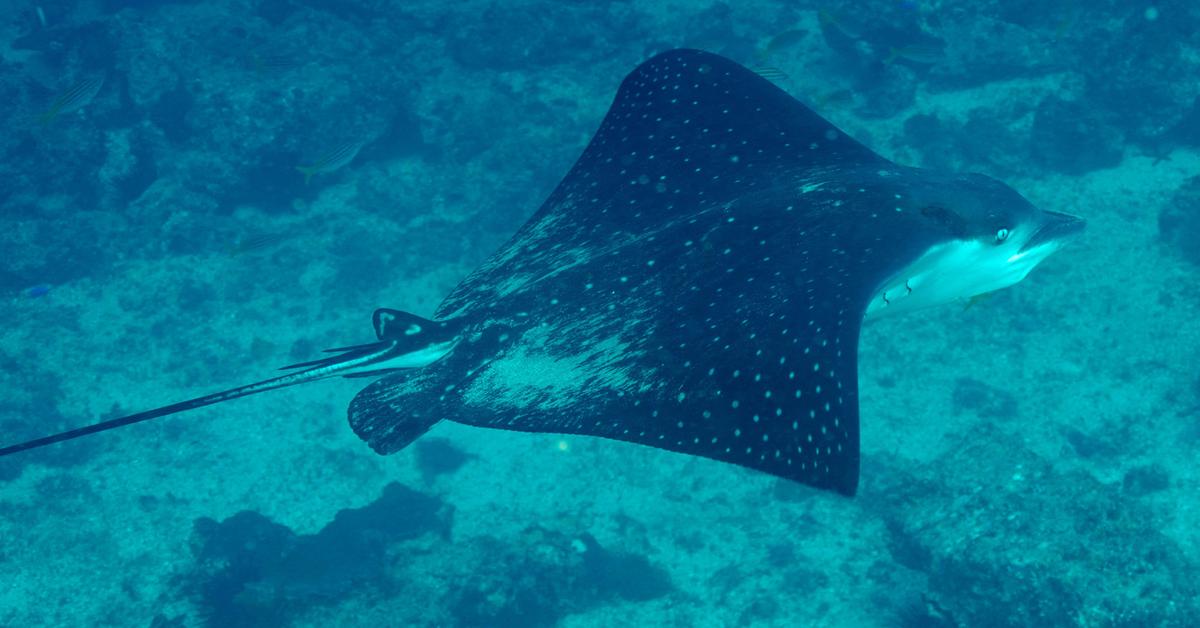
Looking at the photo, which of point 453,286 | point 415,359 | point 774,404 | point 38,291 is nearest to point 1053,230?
point 774,404

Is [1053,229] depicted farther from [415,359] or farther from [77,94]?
[77,94]

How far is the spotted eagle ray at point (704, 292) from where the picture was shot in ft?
10.5

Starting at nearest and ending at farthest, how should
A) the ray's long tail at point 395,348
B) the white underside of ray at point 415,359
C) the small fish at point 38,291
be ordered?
the ray's long tail at point 395,348 < the white underside of ray at point 415,359 < the small fish at point 38,291

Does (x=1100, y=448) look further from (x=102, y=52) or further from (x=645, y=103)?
(x=102, y=52)

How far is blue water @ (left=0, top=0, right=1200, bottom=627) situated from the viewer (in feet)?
27.1

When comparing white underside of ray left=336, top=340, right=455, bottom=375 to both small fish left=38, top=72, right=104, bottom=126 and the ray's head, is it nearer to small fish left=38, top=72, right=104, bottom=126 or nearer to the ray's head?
the ray's head

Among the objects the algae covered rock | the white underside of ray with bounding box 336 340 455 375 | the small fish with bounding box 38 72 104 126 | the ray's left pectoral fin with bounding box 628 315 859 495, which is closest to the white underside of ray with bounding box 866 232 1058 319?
the ray's left pectoral fin with bounding box 628 315 859 495

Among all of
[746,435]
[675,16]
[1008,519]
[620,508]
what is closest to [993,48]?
[675,16]

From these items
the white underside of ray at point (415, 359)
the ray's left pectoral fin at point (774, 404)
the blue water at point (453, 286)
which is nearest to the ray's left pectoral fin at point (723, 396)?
the ray's left pectoral fin at point (774, 404)

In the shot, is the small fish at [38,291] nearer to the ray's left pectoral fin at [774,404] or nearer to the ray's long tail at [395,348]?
the ray's long tail at [395,348]

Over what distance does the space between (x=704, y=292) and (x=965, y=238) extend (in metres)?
1.59

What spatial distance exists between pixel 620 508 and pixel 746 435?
7.41 meters

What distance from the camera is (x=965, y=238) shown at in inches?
152

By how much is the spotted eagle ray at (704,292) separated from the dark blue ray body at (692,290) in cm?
1
